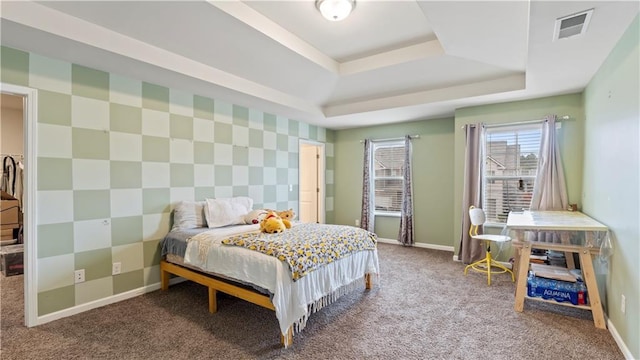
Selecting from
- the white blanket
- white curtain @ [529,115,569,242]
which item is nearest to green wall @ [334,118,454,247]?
white curtain @ [529,115,569,242]

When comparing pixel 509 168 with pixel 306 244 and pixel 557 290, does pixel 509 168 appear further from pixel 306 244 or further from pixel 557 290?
pixel 306 244

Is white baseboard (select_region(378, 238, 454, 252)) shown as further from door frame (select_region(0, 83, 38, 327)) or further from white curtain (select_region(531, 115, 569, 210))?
door frame (select_region(0, 83, 38, 327))

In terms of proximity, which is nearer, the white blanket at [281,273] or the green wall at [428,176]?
the white blanket at [281,273]

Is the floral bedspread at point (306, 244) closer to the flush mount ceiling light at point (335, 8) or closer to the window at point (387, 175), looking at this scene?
the flush mount ceiling light at point (335, 8)

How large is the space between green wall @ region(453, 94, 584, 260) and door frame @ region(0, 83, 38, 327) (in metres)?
4.82

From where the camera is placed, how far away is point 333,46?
132 inches

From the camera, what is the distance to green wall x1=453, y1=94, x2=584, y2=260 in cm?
354

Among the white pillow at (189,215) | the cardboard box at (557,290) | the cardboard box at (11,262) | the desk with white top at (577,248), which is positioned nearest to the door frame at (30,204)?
the white pillow at (189,215)

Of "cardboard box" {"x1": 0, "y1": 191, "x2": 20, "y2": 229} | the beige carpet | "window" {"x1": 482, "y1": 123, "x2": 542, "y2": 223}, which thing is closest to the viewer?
the beige carpet

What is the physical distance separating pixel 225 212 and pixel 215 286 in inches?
42.8

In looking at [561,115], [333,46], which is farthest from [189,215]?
[561,115]

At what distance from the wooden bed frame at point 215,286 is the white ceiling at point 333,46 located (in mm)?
2020

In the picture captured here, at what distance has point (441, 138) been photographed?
197 inches

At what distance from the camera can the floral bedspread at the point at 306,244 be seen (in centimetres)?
227
